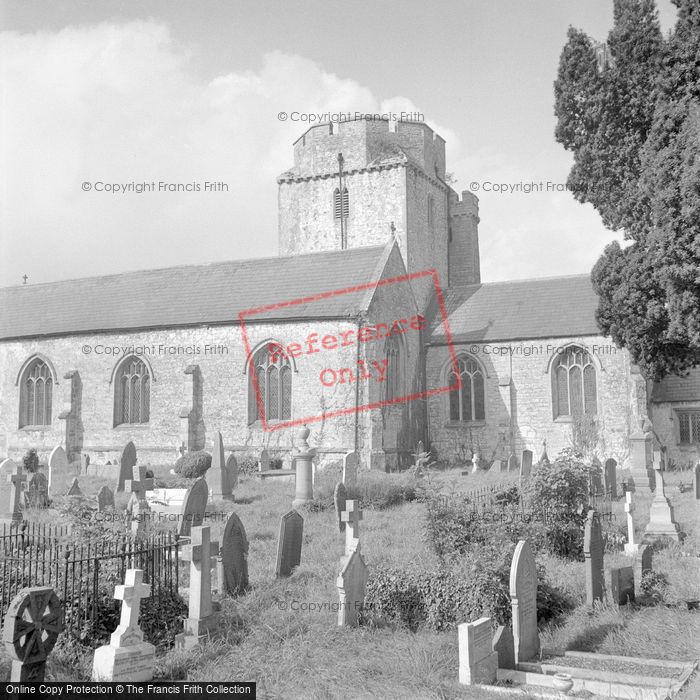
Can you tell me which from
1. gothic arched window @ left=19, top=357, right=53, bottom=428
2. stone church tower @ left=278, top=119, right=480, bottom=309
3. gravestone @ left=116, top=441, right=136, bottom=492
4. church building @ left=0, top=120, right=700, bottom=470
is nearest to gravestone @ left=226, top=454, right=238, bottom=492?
gravestone @ left=116, top=441, right=136, bottom=492

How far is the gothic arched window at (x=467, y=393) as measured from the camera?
26406 millimetres

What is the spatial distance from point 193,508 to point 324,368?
11064mm

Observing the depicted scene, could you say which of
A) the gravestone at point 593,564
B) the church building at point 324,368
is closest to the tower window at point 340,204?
the church building at point 324,368

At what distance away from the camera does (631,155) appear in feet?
52.2

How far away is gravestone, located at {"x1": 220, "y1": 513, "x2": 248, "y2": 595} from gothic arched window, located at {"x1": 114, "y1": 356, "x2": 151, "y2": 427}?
57.8 feet

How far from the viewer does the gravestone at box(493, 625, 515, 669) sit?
6.62 metres

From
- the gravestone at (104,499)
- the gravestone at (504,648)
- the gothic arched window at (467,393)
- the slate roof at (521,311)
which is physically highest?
the slate roof at (521,311)

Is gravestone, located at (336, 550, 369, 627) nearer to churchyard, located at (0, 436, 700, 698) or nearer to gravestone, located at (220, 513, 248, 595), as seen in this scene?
churchyard, located at (0, 436, 700, 698)

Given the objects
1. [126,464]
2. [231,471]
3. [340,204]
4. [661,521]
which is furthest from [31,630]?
[340,204]

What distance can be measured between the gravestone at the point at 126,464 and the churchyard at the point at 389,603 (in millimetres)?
6470

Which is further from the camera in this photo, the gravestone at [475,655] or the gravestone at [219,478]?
the gravestone at [219,478]

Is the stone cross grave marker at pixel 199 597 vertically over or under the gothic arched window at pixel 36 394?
under

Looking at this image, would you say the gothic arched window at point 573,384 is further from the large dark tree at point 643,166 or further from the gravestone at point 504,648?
the gravestone at point 504,648

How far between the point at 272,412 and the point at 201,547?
53.6 ft
